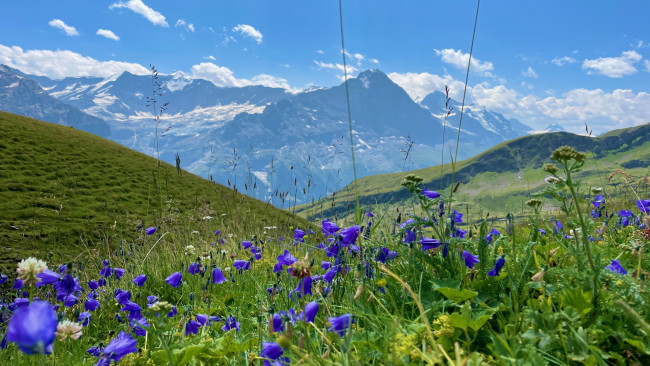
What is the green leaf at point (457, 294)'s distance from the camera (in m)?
2.12

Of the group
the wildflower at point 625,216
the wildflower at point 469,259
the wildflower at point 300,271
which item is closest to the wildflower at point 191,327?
the wildflower at point 300,271

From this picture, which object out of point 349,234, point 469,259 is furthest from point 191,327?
point 469,259

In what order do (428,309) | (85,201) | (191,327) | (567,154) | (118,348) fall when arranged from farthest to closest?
(85,201), (191,327), (428,309), (118,348), (567,154)

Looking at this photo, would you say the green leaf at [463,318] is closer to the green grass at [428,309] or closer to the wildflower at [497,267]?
the green grass at [428,309]

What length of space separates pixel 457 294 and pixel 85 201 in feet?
59.2

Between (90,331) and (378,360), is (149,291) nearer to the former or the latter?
(90,331)

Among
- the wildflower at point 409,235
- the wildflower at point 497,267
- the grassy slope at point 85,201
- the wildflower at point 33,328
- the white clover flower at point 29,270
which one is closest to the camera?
the wildflower at point 33,328

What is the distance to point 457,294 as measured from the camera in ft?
7.09

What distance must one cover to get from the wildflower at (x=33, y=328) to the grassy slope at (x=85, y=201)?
306 inches

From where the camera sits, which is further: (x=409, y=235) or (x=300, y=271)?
(x=409, y=235)

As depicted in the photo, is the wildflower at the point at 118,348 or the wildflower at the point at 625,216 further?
the wildflower at the point at 625,216

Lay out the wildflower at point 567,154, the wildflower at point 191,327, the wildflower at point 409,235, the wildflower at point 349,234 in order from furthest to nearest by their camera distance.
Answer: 1. the wildflower at point 409,235
2. the wildflower at point 191,327
3. the wildflower at point 349,234
4. the wildflower at point 567,154

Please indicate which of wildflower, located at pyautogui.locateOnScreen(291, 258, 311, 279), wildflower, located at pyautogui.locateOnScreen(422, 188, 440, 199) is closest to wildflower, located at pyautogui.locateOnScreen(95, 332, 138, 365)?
wildflower, located at pyautogui.locateOnScreen(291, 258, 311, 279)

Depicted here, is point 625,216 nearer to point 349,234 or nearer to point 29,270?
point 349,234
